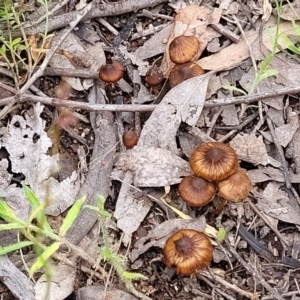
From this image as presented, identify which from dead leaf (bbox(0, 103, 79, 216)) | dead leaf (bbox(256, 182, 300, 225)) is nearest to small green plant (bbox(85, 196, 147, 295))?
dead leaf (bbox(0, 103, 79, 216))

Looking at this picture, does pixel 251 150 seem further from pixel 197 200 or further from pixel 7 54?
pixel 7 54

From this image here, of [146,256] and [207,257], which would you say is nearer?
[207,257]

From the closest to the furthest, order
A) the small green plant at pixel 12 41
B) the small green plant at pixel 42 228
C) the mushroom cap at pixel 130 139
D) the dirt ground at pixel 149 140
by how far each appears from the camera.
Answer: the small green plant at pixel 42 228
the dirt ground at pixel 149 140
the mushroom cap at pixel 130 139
the small green plant at pixel 12 41

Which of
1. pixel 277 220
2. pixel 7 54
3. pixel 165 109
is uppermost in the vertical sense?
pixel 7 54

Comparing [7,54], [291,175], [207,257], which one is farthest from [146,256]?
[7,54]

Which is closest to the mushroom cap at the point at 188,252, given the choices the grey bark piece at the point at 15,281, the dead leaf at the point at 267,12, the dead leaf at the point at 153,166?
the dead leaf at the point at 153,166

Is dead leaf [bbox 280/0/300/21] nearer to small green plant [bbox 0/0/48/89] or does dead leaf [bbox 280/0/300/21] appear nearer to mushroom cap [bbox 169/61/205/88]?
mushroom cap [bbox 169/61/205/88]

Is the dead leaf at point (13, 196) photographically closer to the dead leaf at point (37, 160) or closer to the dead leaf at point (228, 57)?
the dead leaf at point (37, 160)
